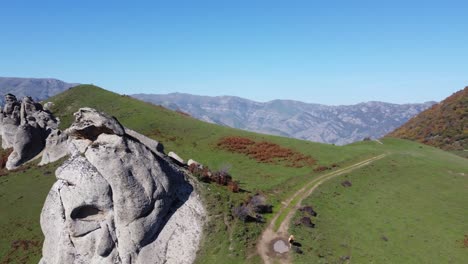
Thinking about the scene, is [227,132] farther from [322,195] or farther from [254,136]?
[322,195]

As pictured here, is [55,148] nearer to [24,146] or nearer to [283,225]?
[24,146]

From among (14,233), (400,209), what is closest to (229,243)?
(400,209)

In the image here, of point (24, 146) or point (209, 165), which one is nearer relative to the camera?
point (209, 165)

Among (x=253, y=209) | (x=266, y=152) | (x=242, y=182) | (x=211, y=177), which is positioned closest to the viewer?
(x=253, y=209)

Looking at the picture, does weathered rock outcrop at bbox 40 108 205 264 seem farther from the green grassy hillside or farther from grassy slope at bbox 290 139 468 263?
grassy slope at bbox 290 139 468 263

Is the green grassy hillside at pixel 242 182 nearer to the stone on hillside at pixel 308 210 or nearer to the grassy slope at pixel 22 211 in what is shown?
the grassy slope at pixel 22 211

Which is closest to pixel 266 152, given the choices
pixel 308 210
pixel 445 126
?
pixel 308 210

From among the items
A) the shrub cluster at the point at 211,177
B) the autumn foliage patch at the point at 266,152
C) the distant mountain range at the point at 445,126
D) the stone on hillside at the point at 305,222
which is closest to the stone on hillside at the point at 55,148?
the autumn foliage patch at the point at 266,152

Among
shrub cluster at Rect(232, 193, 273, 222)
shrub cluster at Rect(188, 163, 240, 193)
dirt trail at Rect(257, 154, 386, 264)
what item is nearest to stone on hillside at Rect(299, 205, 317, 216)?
dirt trail at Rect(257, 154, 386, 264)
